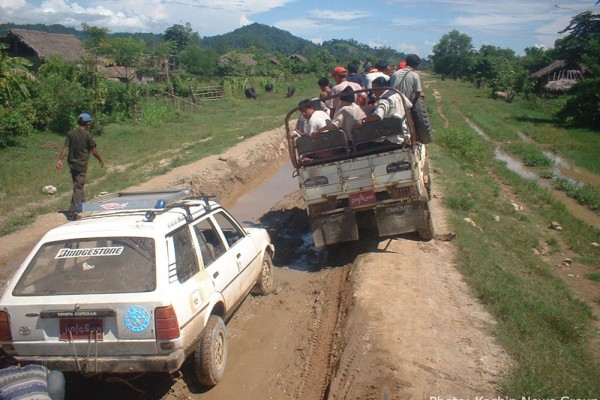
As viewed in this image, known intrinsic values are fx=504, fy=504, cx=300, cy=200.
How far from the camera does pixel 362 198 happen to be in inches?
292

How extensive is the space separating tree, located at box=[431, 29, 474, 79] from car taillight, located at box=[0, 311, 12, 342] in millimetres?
89884

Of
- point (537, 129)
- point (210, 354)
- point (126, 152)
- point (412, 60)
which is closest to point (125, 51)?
point (126, 152)

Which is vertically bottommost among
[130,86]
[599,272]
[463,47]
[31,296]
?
[599,272]

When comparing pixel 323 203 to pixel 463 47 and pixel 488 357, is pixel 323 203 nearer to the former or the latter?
pixel 488 357

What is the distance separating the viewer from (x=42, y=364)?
4.01 metres

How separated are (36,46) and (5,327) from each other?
30.4 metres

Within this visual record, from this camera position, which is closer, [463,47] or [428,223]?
[428,223]

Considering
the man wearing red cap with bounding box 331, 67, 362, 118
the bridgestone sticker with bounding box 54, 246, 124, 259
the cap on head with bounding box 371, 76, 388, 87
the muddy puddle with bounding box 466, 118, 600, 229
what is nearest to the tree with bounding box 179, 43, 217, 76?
the muddy puddle with bounding box 466, 118, 600, 229

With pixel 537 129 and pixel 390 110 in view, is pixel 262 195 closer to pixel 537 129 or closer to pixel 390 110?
pixel 390 110

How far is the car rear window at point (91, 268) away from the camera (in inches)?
160

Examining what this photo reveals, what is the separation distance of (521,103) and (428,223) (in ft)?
126

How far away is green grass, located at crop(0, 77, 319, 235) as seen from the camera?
11.8 meters

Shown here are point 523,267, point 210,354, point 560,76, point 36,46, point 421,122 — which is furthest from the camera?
point 560,76

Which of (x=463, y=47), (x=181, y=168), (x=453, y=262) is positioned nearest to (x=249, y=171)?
(x=181, y=168)
